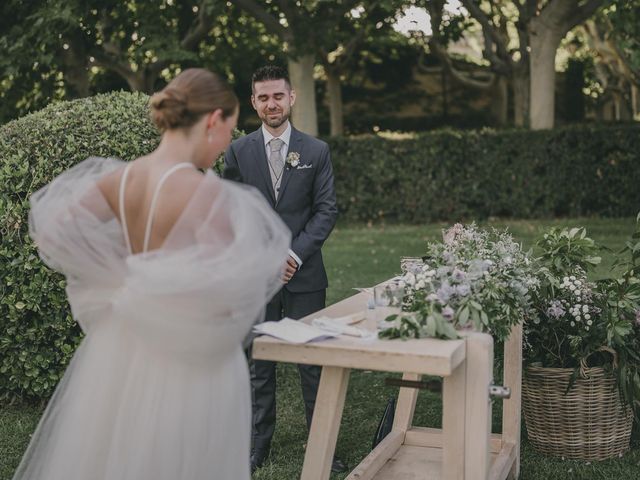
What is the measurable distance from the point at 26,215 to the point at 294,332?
2.83m

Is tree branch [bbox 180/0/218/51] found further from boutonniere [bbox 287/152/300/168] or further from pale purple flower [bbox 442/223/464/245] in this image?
pale purple flower [bbox 442/223/464/245]

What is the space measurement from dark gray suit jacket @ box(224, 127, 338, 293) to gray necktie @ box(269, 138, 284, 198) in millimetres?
30

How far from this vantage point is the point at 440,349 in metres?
3.57

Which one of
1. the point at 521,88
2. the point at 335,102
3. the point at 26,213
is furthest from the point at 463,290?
the point at 335,102

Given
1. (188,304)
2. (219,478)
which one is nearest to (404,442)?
(219,478)

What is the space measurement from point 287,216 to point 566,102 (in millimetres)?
21279

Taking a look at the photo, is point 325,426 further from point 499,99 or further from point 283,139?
point 499,99

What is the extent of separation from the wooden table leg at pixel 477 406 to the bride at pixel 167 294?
1.01 metres

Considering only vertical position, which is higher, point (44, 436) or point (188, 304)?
point (188, 304)

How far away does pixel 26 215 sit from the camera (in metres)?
5.89

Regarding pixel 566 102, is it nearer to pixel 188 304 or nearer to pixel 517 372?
pixel 517 372

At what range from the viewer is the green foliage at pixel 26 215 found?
19.3 feet

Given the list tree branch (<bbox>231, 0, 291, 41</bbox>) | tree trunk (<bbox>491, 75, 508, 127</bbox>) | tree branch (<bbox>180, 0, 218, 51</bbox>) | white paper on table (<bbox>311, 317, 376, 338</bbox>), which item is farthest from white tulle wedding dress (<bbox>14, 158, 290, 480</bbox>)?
tree trunk (<bbox>491, 75, 508, 127</bbox>)

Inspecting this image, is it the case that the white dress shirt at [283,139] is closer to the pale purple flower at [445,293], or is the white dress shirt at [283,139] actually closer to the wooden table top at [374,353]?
the pale purple flower at [445,293]
